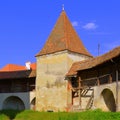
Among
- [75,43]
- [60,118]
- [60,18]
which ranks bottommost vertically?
[60,118]

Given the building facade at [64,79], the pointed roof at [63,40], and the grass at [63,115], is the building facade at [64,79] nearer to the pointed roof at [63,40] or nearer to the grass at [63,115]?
the pointed roof at [63,40]

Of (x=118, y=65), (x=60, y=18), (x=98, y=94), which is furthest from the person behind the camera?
(x=60, y=18)

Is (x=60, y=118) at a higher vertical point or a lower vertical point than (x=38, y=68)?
lower

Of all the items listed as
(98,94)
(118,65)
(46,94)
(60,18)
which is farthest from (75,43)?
(118,65)

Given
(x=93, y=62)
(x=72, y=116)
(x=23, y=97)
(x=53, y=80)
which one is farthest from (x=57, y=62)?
(x=72, y=116)

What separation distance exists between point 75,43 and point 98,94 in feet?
31.7

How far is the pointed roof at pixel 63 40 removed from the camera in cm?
3844

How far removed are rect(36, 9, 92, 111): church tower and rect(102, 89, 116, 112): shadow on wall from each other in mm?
5895

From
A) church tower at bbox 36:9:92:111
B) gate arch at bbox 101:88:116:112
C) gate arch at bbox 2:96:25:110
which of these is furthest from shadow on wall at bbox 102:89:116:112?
gate arch at bbox 2:96:25:110

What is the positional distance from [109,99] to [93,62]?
4131 mm

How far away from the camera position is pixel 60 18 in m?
41.4

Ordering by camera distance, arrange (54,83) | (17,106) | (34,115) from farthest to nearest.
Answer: (17,106) < (54,83) < (34,115)

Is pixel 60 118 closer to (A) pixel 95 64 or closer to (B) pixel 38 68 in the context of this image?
(A) pixel 95 64

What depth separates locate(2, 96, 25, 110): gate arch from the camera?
4491 centimetres
